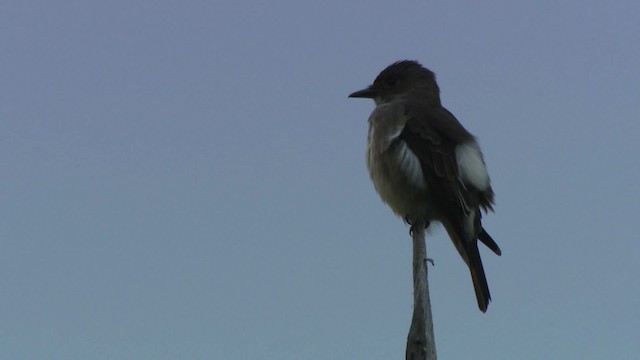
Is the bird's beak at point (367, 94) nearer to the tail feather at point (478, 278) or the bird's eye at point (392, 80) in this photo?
the bird's eye at point (392, 80)

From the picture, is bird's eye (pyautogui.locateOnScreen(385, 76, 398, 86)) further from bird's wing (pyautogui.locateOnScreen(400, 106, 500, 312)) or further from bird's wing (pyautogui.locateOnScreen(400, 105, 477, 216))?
bird's wing (pyautogui.locateOnScreen(400, 106, 500, 312))

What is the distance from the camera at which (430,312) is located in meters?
4.36

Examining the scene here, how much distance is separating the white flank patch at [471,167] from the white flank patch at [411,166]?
0.33m

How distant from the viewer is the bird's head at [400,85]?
920cm

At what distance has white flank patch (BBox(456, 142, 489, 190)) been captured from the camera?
24.2 ft

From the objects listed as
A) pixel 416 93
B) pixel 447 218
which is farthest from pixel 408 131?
pixel 416 93

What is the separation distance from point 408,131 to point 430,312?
3383 millimetres

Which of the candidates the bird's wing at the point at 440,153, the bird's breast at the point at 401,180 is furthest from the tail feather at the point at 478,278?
the bird's breast at the point at 401,180

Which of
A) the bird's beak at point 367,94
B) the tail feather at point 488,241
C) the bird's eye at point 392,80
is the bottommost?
the tail feather at point 488,241

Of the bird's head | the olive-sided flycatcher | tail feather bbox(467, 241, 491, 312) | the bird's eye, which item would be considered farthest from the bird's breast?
the bird's eye

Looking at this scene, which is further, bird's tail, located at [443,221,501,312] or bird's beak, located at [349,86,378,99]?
bird's beak, located at [349,86,378,99]

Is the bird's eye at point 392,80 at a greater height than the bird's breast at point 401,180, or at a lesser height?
greater

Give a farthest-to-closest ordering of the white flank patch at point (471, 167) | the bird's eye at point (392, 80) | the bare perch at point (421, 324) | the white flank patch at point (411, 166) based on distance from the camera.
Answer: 1. the bird's eye at point (392, 80)
2. the white flank patch at point (471, 167)
3. the white flank patch at point (411, 166)
4. the bare perch at point (421, 324)

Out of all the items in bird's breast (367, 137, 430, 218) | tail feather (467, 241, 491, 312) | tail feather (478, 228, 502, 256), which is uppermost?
bird's breast (367, 137, 430, 218)
